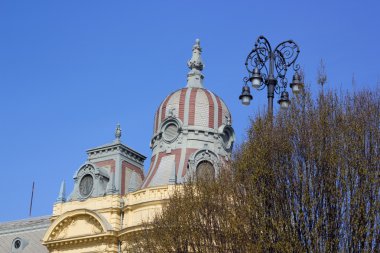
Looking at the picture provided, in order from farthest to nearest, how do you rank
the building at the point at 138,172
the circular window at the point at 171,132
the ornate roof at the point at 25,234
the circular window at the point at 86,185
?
the ornate roof at the point at 25,234, the circular window at the point at 86,185, the circular window at the point at 171,132, the building at the point at 138,172

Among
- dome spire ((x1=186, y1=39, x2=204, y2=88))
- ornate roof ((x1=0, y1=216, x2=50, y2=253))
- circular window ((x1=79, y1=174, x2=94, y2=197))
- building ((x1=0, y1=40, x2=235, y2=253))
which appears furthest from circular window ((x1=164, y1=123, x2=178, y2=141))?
ornate roof ((x1=0, y1=216, x2=50, y2=253))

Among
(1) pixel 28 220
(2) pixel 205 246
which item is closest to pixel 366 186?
(2) pixel 205 246

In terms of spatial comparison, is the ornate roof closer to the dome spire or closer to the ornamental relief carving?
the ornamental relief carving

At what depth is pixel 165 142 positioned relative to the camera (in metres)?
62.2

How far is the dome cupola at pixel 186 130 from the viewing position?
200ft

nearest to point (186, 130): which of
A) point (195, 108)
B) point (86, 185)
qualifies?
point (195, 108)

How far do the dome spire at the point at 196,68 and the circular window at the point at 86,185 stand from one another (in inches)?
422

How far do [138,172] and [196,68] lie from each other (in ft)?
31.3

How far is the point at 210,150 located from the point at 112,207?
27.0 ft

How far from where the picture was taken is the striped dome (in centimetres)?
6203

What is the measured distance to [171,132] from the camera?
62.4 meters

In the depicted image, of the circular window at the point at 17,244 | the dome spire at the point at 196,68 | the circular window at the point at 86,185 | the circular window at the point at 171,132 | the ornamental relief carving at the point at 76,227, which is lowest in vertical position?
the ornamental relief carving at the point at 76,227

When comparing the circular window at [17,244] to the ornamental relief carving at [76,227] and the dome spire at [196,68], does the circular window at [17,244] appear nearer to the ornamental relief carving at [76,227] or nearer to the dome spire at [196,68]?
the ornamental relief carving at [76,227]

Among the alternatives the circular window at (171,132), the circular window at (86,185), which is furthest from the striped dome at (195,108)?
the circular window at (86,185)
